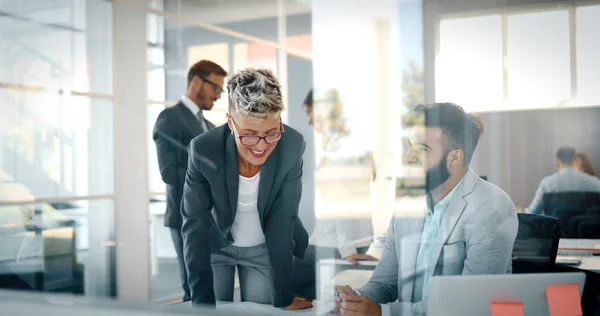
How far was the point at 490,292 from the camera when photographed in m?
2.25

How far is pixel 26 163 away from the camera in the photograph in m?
3.88

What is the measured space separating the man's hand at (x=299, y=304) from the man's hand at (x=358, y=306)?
0.58 feet

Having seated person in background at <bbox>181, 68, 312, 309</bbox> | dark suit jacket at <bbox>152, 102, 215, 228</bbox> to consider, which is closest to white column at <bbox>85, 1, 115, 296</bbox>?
dark suit jacket at <bbox>152, 102, 215, 228</bbox>

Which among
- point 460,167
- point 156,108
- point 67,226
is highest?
point 156,108

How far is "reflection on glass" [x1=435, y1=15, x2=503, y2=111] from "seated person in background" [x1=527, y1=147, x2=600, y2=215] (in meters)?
0.34

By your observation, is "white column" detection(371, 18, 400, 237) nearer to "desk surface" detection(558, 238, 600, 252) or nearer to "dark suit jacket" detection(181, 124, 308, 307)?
"dark suit jacket" detection(181, 124, 308, 307)

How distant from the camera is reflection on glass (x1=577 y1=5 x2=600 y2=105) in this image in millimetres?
2650

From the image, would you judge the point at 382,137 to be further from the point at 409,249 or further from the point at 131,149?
the point at 131,149

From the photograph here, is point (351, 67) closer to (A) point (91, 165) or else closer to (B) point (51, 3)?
(A) point (91, 165)

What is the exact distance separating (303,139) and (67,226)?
1.63 metres

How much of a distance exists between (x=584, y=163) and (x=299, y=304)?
1.49 m

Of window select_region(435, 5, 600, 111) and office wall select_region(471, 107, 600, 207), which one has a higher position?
window select_region(435, 5, 600, 111)

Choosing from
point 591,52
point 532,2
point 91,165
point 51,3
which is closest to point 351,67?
point 532,2

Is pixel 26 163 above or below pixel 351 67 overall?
below
